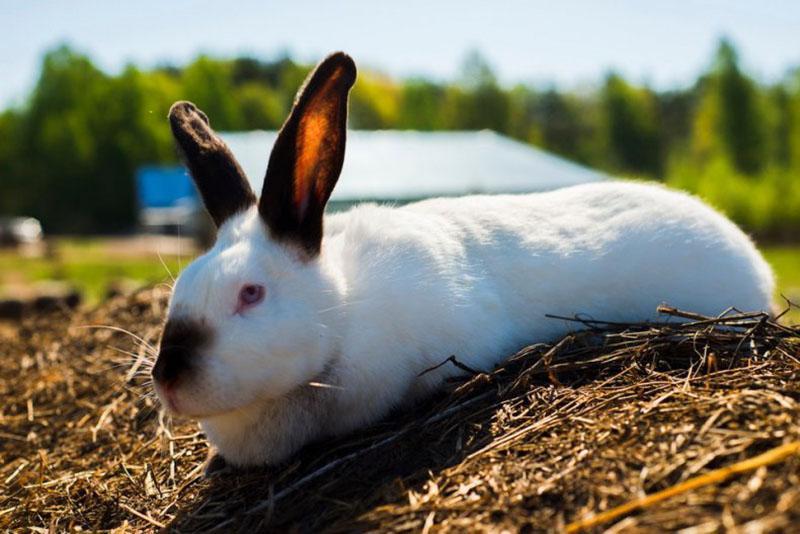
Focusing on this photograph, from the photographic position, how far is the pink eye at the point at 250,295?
3170 mm

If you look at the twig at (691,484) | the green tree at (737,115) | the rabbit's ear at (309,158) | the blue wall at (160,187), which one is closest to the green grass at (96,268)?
the blue wall at (160,187)

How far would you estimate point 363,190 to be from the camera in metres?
14.2

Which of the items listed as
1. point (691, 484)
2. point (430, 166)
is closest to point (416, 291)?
point (691, 484)

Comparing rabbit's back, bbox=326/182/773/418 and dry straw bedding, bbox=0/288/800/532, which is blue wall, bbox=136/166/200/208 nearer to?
dry straw bedding, bbox=0/288/800/532

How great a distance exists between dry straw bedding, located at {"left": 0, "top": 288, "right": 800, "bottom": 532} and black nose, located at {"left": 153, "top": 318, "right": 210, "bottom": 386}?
281 mm

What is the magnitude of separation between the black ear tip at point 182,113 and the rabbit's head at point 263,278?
0.10m

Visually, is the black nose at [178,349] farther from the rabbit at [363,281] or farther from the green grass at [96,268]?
the green grass at [96,268]

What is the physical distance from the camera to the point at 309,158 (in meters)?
3.40

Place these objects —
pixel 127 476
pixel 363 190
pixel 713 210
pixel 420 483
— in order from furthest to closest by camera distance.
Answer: pixel 363 190
pixel 713 210
pixel 127 476
pixel 420 483

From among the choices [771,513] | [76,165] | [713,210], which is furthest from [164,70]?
[771,513]

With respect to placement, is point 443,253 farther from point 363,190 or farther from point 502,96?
point 502,96

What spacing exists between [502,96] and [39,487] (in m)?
39.2

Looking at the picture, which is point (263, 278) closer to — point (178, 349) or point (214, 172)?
point (178, 349)

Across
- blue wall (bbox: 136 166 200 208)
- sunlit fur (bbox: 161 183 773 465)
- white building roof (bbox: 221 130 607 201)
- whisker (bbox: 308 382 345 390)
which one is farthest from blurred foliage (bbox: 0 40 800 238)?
whisker (bbox: 308 382 345 390)
